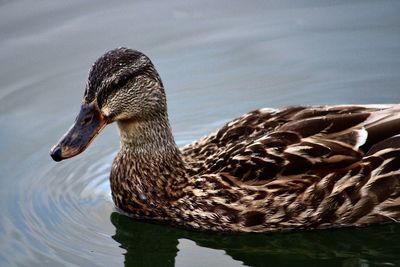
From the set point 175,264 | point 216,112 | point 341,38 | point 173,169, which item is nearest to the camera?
point 175,264

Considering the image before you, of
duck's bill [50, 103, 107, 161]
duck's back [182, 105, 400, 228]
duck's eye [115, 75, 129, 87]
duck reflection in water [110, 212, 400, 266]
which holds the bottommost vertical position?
duck reflection in water [110, 212, 400, 266]

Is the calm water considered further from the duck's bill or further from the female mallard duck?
the duck's bill

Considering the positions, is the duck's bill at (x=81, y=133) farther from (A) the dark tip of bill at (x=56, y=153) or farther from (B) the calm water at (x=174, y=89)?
(B) the calm water at (x=174, y=89)

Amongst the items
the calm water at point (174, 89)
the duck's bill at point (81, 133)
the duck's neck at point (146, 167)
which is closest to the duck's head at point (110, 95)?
the duck's bill at point (81, 133)

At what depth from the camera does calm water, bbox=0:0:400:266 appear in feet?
25.0

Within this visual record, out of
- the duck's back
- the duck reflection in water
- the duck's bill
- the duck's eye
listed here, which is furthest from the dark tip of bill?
the duck's back

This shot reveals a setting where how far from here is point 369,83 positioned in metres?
9.98

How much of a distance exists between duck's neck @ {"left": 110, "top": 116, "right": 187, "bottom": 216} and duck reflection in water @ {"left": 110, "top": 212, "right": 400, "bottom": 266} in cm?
35

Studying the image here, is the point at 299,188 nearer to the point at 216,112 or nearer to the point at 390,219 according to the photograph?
the point at 390,219

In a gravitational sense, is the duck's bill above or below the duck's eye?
below

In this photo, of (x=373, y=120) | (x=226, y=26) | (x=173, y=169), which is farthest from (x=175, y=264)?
(x=226, y=26)

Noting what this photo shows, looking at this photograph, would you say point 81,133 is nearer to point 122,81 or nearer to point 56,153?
point 56,153

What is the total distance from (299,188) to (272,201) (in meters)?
0.25

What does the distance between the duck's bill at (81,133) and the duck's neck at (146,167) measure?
20.5 inches
